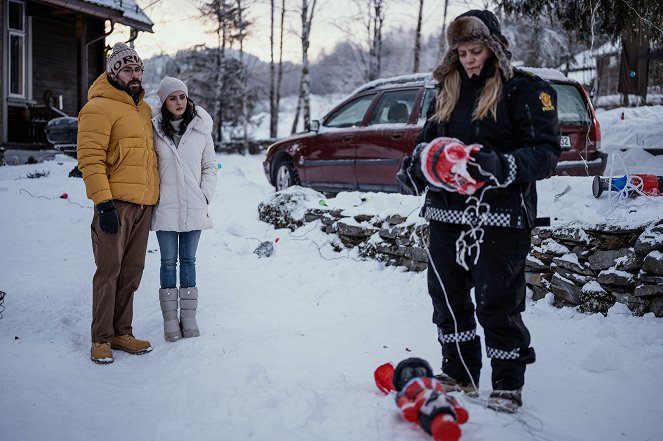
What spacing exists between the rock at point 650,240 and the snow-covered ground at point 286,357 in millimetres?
170

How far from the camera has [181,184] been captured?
157 inches

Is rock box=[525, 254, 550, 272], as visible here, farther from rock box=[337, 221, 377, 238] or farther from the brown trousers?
the brown trousers

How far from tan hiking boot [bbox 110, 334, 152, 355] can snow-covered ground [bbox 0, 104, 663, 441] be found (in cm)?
6

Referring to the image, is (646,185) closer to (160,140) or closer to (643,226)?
(643,226)

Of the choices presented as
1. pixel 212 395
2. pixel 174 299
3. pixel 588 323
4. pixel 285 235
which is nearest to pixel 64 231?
pixel 285 235

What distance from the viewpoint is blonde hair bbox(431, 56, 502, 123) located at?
2.61 metres

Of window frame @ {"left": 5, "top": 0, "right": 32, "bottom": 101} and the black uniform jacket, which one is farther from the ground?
window frame @ {"left": 5, "top": 0, "right": 32, "bottom": 101}

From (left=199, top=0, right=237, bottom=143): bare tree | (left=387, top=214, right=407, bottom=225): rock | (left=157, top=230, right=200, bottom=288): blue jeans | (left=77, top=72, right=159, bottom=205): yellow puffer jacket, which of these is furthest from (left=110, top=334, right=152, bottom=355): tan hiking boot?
(left=199, top=0, right=237, bottom=143): bare tree

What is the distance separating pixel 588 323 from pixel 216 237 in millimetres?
4585

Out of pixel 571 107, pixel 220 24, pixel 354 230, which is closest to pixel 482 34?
pixel 354 230

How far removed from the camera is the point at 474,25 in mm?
2607

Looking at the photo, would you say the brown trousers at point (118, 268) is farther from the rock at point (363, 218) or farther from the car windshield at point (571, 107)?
the car windshield at point (571, 107)

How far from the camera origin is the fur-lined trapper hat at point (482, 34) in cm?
260

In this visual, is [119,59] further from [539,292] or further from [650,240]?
[650,240]
